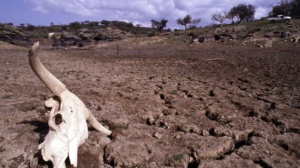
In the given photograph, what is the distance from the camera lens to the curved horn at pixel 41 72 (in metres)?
1.74

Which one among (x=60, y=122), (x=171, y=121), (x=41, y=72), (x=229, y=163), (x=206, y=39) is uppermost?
(x=206, y=39)

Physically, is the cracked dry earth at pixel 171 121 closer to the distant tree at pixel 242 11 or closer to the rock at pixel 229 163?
the rock at pixel 229 163

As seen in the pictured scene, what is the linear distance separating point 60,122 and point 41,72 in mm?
524

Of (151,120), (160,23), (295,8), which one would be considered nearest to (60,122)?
(151,120)

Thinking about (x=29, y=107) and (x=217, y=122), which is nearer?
(x=217, y=122)

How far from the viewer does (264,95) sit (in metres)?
4.25

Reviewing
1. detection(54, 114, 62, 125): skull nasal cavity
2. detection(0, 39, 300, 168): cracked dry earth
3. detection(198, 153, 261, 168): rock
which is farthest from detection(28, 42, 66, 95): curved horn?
detection(198, 153, 261, 168): rock

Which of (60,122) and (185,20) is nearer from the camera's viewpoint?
(60,122)

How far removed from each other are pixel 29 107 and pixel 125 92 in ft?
6.00

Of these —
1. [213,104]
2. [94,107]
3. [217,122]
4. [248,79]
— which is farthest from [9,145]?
[248,79]

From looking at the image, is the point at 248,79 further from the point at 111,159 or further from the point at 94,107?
the point at 111,159

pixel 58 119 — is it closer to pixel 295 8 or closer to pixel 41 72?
pixel 41 72

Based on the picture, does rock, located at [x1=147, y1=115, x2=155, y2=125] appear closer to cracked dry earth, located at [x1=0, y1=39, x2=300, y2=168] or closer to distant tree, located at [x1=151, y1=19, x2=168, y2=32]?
cracked dry earth, located at [x1=0, y1=39, x2=300, y2=168]

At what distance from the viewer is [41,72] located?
193 centimetres
